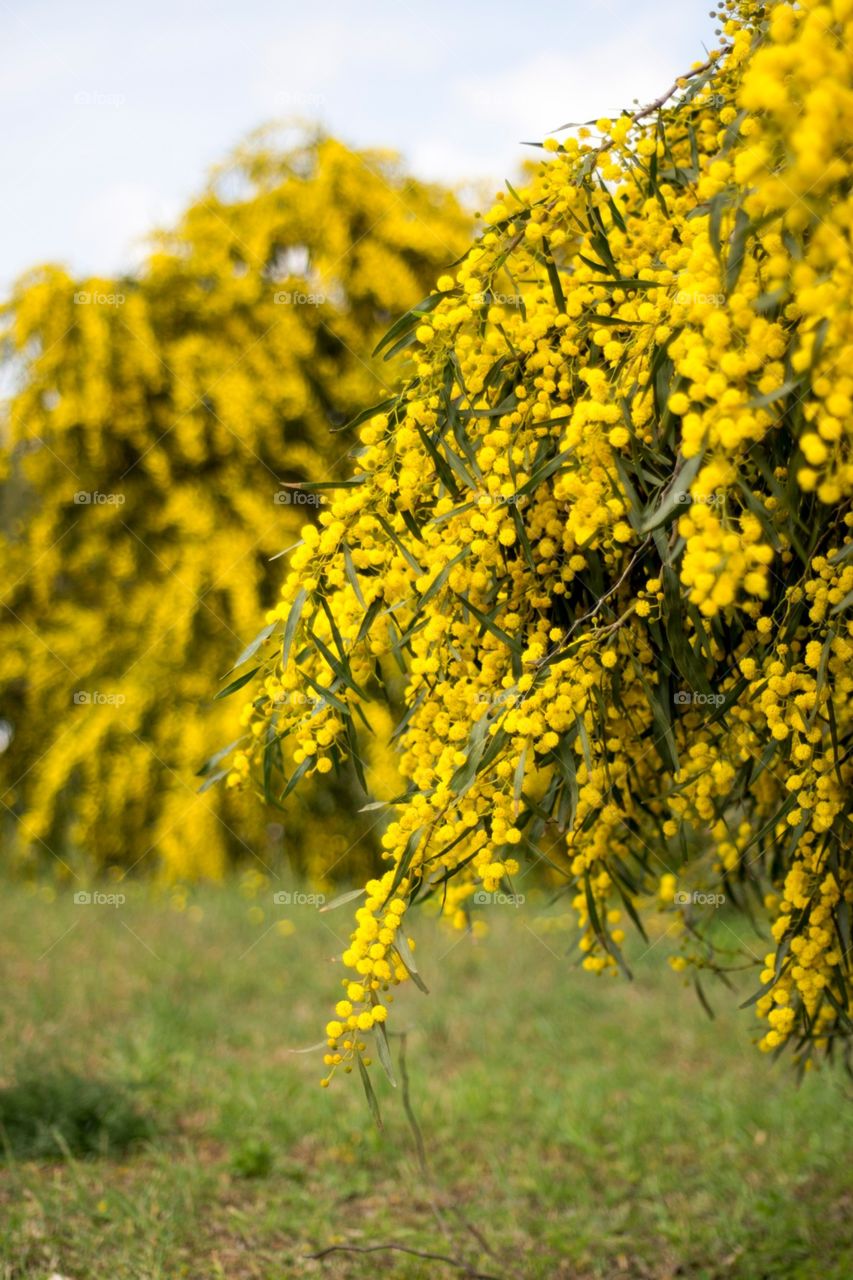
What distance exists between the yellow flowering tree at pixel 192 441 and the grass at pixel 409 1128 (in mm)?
1078

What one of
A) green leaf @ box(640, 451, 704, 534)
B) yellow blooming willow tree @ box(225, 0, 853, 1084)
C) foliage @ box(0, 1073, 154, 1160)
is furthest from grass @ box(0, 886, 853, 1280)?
green leaf @ box(640, 451, 704, 534)

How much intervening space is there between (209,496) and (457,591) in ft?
16.3

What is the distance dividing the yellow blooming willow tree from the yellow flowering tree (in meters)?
4.35

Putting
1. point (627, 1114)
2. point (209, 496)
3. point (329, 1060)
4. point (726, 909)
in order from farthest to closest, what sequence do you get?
point (209, 496), point (627, 1114), point (726, 909), point (329, 1060)

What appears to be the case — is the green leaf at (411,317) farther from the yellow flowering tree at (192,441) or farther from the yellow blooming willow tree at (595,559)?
the yellow flowering tree at (192,441)

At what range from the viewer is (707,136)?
2061 millimetres

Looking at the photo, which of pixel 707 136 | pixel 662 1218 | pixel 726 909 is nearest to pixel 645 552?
pixel 707 136

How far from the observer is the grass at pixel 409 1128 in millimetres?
2824

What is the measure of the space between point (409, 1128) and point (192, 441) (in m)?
3.97

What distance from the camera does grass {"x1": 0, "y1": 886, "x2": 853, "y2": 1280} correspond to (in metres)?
2.82

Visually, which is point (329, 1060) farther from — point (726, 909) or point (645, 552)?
point (726, 909)

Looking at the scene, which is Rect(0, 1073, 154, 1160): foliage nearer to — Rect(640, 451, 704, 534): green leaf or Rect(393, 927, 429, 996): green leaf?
Rect(393, 927, 429, 996): green leaf

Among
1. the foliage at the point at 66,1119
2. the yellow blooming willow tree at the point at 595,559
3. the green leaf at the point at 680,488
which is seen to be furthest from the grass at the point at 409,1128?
the green leaf at the point at 680,488

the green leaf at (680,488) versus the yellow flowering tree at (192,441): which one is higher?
the yellow flowering tree at (192,441)
